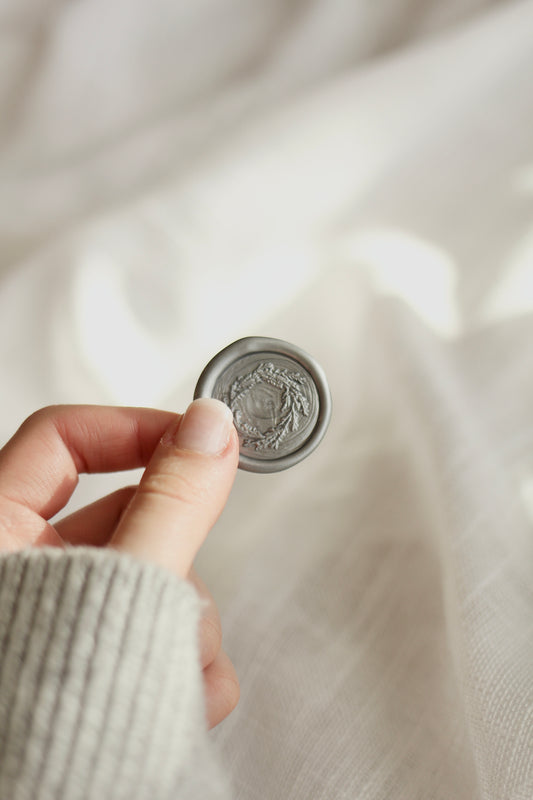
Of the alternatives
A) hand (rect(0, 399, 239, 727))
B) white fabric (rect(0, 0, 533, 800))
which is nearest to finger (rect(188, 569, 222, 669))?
hand (rect(0, 399, 239, 727))

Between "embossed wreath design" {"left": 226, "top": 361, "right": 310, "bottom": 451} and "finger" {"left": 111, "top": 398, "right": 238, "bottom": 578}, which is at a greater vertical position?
"embossed wreath design" {"left": 226, "top": 361, "right": 310, "bottom": 451}

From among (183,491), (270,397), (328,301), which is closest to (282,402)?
(270,397)

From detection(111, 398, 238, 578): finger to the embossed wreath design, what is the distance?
14cm

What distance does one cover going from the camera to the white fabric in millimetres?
956

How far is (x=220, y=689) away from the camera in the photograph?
3.01 ft

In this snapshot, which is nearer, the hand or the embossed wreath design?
the hand

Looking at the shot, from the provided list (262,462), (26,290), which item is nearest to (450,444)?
(262,462)

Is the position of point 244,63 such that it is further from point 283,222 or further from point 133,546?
point 133,546

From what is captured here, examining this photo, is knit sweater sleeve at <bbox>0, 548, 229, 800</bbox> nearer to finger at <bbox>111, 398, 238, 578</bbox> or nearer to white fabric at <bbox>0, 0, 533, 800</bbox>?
finger at <bbox>111, 398, 238, 578</bbox>

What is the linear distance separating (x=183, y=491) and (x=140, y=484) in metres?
0.05

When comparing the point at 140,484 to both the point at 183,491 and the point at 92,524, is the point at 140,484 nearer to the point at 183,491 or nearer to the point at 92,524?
the point at 183,491

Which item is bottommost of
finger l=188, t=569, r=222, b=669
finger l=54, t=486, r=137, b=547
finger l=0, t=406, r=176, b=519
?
finger l=188, t=569, r=222, b=669

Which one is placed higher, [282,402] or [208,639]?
[282,402]

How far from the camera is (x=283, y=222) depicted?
1.29 metres
